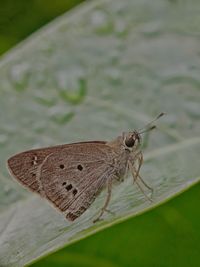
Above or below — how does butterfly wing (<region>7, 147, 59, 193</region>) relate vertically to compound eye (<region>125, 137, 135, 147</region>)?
above

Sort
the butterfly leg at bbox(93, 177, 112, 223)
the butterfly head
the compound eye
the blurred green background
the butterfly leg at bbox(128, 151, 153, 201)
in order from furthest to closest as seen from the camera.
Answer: the compound eye → the butterfly head → the blurred green background → the butterfly leg at bbox(128, 151, 153, 201) → the butterfly leg at bbox(93, 177, 112, 223)

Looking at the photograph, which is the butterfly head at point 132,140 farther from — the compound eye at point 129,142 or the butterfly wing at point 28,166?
the butterfly wing at point 28,166

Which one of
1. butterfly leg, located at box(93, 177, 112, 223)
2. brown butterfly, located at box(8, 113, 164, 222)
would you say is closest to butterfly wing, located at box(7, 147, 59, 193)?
brown butterfly, located at box(8, 113, 164, 222)

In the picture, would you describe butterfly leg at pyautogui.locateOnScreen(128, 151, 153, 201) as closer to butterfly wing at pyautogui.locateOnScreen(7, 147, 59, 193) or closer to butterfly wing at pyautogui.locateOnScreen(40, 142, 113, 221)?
butterfly wing at pyautogui.locateOnScreen(40, 142, 113, 221)

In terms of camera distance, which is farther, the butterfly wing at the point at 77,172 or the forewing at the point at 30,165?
the butterfly wing at the point at 77,172

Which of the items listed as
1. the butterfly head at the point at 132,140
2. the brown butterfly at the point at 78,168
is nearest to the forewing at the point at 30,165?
the brown butterfly at the point at 78,168

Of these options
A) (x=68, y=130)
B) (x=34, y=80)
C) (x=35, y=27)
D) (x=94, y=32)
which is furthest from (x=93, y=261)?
(x=35, y=27)

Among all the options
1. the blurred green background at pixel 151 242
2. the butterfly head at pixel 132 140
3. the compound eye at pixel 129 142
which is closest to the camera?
the blurred green background at pixel 151 242
